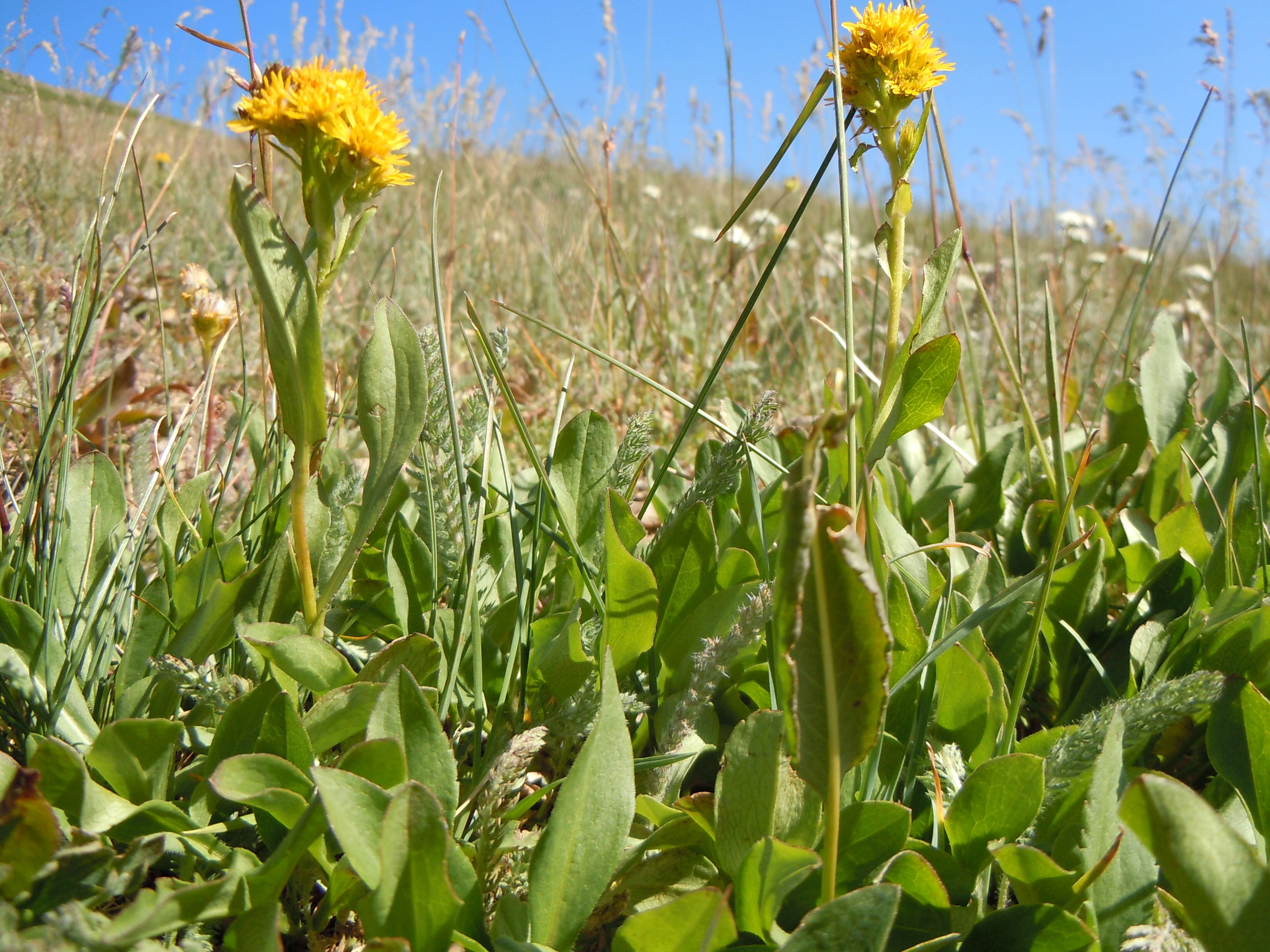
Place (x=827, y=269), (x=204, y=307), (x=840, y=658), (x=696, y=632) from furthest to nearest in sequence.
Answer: (x=827, y=269) < (x=204, y=307) < (x=696, y=632) < (x=840, y=658)

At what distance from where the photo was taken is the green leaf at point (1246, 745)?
31.2 inches

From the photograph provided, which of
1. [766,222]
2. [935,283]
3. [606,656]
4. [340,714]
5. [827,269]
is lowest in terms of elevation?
[340,714]

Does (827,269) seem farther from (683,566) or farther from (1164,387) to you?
(683,566)

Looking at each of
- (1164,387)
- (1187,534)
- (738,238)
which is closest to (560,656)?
(1187,534)

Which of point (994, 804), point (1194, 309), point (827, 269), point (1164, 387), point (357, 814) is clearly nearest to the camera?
point (357, 814)

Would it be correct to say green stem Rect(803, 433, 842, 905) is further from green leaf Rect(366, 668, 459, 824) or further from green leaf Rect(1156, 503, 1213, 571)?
green leaf Rect(1156, 503, 1213, 571)

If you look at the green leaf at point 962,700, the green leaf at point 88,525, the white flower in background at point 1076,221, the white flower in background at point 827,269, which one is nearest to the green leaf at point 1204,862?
the green leaf at point 962,700

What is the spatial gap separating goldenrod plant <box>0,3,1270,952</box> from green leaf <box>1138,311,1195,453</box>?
15 mm

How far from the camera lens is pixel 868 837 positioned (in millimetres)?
745

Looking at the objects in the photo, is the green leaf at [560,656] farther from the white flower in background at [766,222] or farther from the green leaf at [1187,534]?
the white flower in background at [766,222]

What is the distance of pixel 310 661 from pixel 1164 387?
56.8 inches

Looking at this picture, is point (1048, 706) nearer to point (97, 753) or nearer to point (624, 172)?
point (97, 753)

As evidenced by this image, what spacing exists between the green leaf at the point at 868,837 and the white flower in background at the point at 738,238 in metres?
1.70

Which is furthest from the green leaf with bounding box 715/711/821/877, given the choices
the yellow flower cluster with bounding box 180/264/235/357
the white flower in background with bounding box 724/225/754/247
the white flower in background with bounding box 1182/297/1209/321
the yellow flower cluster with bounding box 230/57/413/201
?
the white flower in background with bounding box 1182/297/1209/321
